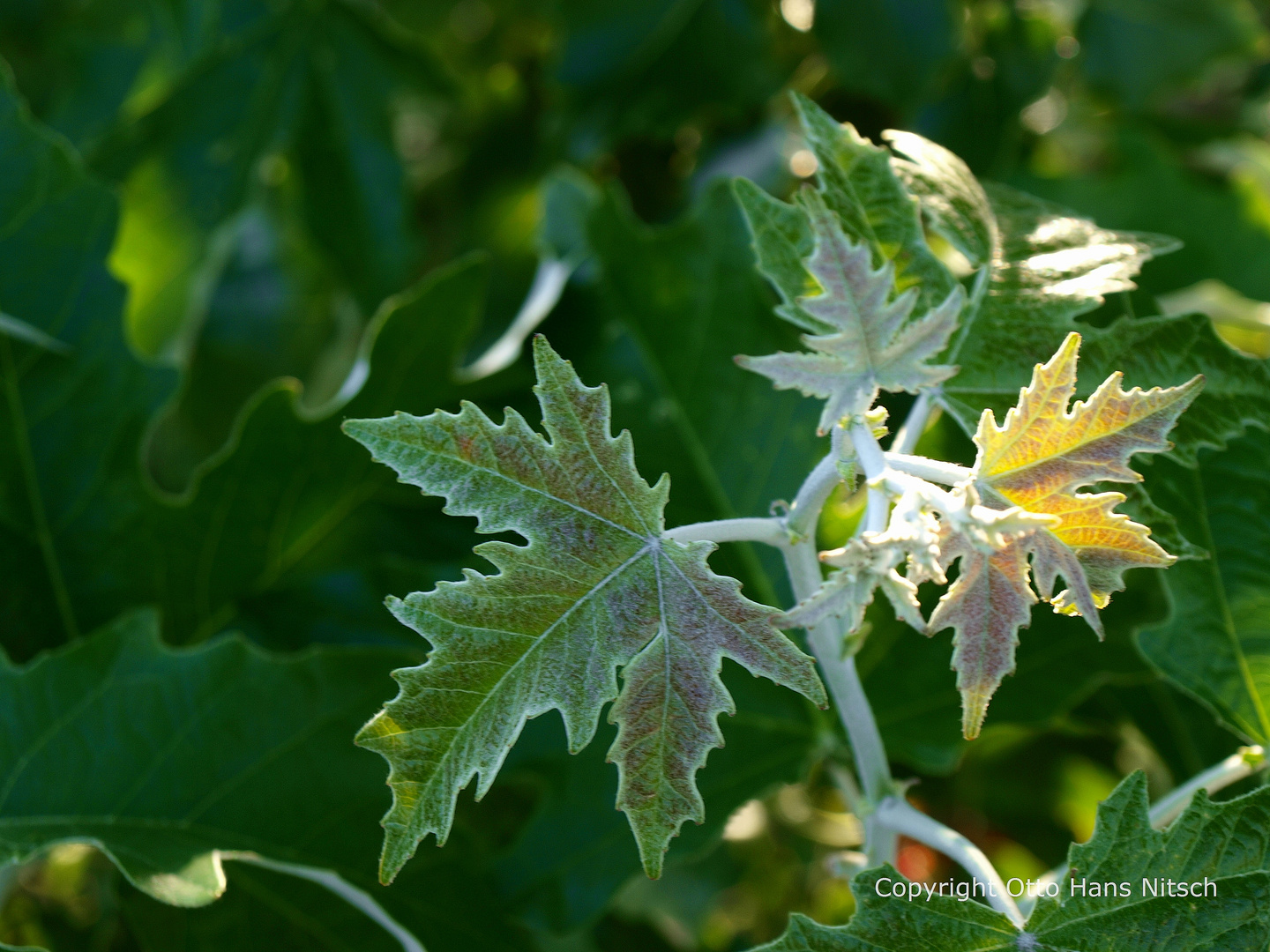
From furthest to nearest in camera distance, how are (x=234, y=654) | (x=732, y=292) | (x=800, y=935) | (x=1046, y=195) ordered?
(x=1046, y=195) < (x=732, y=292) < (x=234, y=654) < (x=800, y=935)

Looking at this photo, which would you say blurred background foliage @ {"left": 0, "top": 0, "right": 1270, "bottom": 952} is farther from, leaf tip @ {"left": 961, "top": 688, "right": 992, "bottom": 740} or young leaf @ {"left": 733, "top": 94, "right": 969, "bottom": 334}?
leaf tip @ {"left": 961, "top": 688, "right": 992, "bottom": 740}

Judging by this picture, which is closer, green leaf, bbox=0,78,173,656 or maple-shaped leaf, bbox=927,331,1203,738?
maple-shaped leaf, bbox=927,331,1203,738

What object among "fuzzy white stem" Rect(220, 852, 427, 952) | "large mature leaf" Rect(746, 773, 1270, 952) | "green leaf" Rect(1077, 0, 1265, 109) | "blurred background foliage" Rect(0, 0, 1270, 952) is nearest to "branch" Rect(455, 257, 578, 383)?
"blurred background foliage" Rect(0, 0, 1270, 952)

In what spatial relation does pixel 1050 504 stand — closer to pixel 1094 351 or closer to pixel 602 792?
pixel 1094 351

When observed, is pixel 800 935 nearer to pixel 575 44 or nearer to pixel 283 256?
pixel 575 44

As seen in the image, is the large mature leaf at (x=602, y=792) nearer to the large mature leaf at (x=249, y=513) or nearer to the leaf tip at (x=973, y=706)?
the large mature leaf at (x=249, y=513)

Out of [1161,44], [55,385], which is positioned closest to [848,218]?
[55,385]

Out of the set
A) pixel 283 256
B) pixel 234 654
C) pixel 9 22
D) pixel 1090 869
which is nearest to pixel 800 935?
pixel 1090 869
